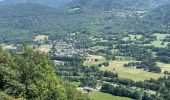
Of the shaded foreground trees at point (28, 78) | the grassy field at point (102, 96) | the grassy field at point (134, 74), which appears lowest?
the grassy field at point (134, 74)

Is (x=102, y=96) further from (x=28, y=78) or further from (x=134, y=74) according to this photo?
(x=28, y=78)

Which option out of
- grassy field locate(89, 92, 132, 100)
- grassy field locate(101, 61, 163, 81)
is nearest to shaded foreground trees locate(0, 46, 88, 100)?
grassy field locate(89, 92, 132, 100)

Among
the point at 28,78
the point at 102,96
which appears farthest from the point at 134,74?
the point at 28,78

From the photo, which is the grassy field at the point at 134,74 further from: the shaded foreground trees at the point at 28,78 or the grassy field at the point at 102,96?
the shaded foreground trees at the point at 28,78

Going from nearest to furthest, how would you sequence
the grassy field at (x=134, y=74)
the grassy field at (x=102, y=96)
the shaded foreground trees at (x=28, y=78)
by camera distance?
the shaded foreground trees at (x=28, y=78), the grassy field at (x=102, y=96), the grassy field at (x=134, y=74)

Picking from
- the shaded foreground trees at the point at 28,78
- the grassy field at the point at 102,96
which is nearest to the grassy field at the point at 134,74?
the grassy field at the point at 102,96

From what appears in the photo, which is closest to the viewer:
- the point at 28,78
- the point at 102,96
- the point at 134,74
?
the point at 28,78

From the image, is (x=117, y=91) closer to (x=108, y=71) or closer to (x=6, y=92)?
(x=108, y=71)

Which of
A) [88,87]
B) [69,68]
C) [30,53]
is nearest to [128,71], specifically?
[69,68]
